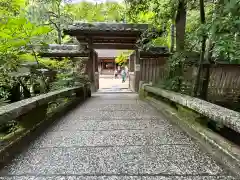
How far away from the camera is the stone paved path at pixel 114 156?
6.57ft

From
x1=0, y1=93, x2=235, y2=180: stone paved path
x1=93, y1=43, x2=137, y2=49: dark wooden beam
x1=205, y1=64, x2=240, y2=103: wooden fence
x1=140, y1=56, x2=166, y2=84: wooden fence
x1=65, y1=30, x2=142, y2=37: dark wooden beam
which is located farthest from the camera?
x1=93, y1=43, x2=137, y2=49: dark wooden beam

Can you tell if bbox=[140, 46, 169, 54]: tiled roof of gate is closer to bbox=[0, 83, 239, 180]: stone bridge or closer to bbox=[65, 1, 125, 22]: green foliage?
bbox=[65, 1, 125, 22]: green foliage

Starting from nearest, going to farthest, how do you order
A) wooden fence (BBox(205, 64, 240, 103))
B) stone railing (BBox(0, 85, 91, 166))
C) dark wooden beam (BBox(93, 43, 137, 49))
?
stone railing (BBox(0, 85, 91, 166)) < wooden fence (BBox(205, 64, 240, 103)) < dark wooden beam (BBox(93, 43, 137, 49))

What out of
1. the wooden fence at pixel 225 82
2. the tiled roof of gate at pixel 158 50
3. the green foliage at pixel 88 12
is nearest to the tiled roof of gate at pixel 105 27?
the tiled roof of gate at pixel 158 50

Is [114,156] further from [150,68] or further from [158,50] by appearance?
[158,50]

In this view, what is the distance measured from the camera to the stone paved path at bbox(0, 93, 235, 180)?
6.57 feet

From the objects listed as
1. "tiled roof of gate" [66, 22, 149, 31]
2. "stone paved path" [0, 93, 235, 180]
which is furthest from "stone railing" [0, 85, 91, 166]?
"tiled roof of gate" [66, 22, 149, 31]

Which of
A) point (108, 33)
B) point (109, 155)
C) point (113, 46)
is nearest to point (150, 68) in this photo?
point (113, 46)

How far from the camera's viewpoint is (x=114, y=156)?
7.90 feet

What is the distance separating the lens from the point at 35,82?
567 cm

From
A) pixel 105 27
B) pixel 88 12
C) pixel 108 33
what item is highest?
pixel 88 12

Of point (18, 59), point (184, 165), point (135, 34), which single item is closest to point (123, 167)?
point (184, 165)

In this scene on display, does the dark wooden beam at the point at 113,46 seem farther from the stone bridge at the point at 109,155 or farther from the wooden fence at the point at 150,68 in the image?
the stone bridge at the point at 109,155

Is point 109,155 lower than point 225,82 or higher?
lower
